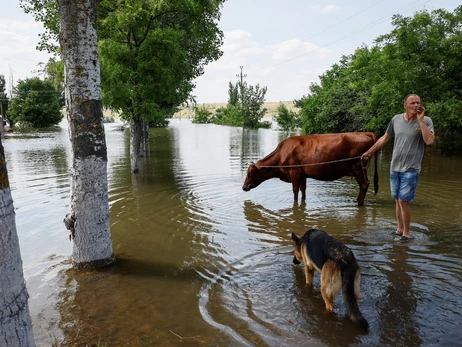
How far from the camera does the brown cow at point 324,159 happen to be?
30.7ft

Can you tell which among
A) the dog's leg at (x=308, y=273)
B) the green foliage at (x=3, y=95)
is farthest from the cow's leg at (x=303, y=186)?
the green foliage at (x=3, y=95)

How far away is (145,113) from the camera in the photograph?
524 inches

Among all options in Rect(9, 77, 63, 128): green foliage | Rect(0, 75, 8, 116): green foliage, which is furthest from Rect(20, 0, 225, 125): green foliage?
Rect(0, 75, 8, 116): green foliage

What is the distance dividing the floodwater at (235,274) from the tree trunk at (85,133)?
0.47m

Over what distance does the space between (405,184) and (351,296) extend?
317 centimetres

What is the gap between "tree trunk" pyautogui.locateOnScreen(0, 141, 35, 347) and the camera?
91.0 inches

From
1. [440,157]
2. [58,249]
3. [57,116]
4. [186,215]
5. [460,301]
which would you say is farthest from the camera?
[57,116]

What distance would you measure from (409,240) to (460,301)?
219cm

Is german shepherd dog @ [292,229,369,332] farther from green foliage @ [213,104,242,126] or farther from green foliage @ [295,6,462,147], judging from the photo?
green foliage @ [213,104,242,126]

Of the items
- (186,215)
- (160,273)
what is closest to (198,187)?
(186,215)

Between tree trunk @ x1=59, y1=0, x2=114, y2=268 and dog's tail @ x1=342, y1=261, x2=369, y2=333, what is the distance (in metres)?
3.39

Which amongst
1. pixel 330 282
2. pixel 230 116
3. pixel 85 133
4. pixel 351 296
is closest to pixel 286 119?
pixel 230 116

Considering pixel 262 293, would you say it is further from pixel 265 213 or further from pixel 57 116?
pixel 57 116

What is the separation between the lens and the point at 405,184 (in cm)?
618
